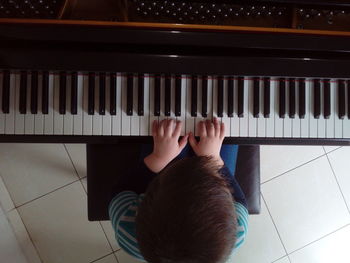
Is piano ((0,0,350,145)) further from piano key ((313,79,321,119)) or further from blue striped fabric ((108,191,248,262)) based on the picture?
blue striped fabric ((108,191,248,262))

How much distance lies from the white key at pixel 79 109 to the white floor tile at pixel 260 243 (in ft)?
4.08

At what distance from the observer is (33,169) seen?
80.4 inches

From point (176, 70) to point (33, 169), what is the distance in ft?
4.05

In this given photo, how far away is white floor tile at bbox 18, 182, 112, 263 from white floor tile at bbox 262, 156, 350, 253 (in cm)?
99

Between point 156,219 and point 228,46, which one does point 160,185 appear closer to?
point 156,219

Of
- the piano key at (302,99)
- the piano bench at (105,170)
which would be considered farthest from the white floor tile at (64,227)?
the piano key at (302,99)

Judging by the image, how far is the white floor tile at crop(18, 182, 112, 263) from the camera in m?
2.06

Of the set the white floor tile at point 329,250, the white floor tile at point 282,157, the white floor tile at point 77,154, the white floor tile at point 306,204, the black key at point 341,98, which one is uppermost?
the black key at point 341,98

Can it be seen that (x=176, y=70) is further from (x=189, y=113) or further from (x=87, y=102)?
(x=87, y=102)

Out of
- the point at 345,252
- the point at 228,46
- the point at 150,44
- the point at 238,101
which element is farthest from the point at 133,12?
the point at 345,252

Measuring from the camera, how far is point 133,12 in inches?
47.6

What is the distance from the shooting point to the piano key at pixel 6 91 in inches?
47.9

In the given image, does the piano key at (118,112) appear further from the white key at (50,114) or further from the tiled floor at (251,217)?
the tiled floor at (251,217)

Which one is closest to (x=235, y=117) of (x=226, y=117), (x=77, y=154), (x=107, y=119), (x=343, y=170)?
(x=226, y=117)
